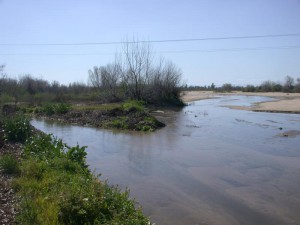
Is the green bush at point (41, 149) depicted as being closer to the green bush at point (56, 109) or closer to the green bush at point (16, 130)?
the green bush at point (16, 130)

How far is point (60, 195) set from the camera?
6.49m

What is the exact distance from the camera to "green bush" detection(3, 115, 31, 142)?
40.9 feet

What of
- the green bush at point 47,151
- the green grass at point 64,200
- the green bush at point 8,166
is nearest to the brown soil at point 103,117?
the green bush at point 47,151

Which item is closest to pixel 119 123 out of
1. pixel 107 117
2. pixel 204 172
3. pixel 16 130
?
pixel 107 117

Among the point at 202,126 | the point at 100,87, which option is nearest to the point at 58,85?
the point at 100,87

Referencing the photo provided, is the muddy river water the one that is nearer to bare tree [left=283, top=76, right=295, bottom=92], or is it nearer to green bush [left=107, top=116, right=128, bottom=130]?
green bush [left=107, top=116, right=128, bottom=130]

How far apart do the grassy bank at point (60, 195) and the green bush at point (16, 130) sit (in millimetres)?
2585

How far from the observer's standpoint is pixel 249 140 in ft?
63.6

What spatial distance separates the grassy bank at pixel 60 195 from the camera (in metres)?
6.00

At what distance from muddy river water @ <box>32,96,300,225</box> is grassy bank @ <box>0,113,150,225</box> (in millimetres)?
1505

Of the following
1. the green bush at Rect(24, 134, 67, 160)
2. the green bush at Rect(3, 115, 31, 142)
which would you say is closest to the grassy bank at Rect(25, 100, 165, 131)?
the green bush at Rect(3, 115, 31, 142)

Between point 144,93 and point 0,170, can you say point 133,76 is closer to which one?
point 144,93

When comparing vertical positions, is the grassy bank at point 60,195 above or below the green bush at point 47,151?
below

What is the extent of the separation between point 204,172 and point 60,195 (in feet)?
22.4
